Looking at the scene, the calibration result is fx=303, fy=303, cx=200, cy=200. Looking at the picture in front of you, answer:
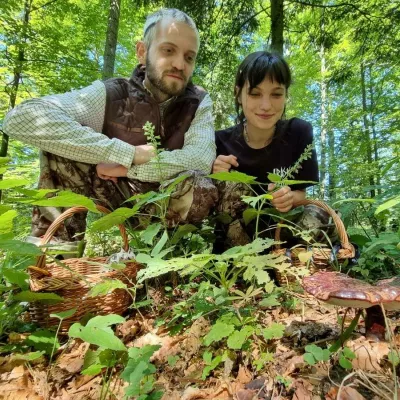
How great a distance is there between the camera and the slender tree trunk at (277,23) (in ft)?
16.1

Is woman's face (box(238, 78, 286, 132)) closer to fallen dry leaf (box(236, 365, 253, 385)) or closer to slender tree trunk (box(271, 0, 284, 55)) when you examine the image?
fallen dry leaf (box(236, 365, 253, 385))

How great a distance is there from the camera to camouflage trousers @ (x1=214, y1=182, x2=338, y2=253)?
2014 millimetres

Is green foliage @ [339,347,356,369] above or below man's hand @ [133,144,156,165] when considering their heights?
below

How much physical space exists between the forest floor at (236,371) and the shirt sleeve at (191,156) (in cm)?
100

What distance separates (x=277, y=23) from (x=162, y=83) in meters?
3.48

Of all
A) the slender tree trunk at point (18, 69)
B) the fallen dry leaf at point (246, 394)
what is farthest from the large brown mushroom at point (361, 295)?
the slender tree trunk at point (18, 69)

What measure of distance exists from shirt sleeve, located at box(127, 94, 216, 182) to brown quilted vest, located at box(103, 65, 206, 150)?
11 centimetres

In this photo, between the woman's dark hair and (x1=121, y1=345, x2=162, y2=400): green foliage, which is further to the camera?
the woman's dark hair

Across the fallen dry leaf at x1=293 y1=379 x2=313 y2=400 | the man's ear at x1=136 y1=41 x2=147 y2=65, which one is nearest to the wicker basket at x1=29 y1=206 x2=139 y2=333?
the fallen dry leaf at x1=293 y1=379 x2=313 y2=400

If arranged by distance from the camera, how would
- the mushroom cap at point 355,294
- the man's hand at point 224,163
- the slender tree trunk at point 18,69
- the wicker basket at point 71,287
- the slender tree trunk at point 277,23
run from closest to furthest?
the mushroom cap at point 355,294 < the wicker basket at point 71,287 < the man's hand at point 224,163 < the slender tree trunk at point 277,23 < the slender tree trunk at point 18,69

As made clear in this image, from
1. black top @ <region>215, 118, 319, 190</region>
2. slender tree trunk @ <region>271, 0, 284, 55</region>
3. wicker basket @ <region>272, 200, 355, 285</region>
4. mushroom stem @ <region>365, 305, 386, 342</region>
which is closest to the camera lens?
mushroom stem @ <region>365, 305, 386, 342</region>

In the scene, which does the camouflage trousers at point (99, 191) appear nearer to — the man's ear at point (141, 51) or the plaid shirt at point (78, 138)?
the plaid shirt at point (78, 138)

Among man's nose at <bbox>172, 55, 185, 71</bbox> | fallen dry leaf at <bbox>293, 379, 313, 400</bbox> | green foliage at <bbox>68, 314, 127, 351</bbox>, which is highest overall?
man's nose at <bbox>172, 55, 185, 71</bbox>

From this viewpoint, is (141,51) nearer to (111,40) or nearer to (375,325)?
(375,325)
